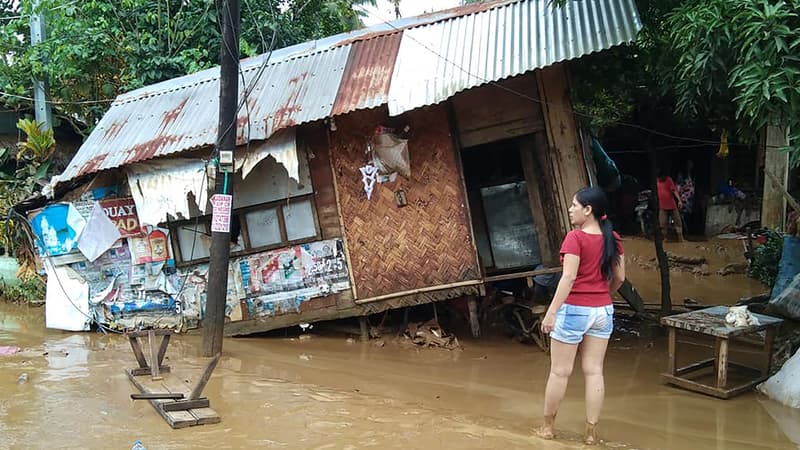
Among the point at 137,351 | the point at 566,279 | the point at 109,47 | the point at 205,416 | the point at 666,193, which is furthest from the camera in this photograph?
the point at 666,193

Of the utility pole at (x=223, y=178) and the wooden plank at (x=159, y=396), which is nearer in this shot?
the wooden plank at (x=159, y=396)

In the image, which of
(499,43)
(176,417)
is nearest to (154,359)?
(176,417)

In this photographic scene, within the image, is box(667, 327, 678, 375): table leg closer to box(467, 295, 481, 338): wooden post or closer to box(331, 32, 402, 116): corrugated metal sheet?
box(467, 295, 481, 338): wooden post

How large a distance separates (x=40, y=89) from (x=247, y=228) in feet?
23.0

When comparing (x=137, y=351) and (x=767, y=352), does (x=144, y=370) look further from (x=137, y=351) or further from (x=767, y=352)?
(x=767, y=352)

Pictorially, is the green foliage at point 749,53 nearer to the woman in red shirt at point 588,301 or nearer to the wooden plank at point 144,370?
the woman in red shirt at point 588,301

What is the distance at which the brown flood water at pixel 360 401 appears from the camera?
4.50 meters

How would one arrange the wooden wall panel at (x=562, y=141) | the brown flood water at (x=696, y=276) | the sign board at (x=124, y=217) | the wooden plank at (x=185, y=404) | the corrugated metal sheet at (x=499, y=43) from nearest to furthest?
the wooden plank at (x=185, y=404) < the corrugated metal sheet at (x=499, y=43) < the wooden wall panel at (x=562, y=141) < the sign board at (x=124, y=217) < the brown flood water at (x=696, y=276)

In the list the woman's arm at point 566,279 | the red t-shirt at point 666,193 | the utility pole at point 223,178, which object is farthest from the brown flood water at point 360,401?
the red t-shirt at point 666,193

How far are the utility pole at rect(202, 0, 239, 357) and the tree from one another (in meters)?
5.67

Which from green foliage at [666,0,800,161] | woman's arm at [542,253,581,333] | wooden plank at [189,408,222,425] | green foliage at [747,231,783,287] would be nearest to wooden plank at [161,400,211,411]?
wooden plank at [189,408,222,425]

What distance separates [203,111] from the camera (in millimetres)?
8422

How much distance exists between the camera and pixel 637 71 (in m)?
8.32

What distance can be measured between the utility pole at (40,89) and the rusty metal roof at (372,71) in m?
3.95
